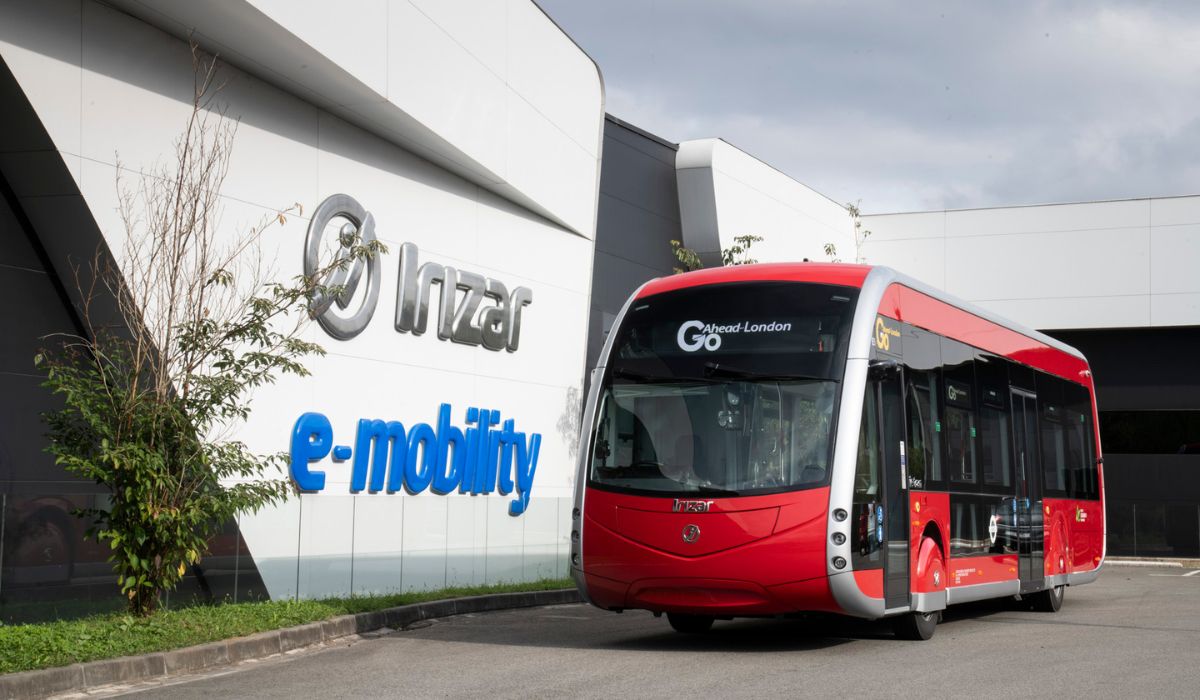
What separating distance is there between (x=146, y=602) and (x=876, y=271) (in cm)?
720

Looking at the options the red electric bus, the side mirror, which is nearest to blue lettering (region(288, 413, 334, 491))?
the red electric bus

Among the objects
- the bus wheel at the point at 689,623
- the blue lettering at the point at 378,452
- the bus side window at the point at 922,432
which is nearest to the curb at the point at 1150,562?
the blue lettering at the point at 378,452

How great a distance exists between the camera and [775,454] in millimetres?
11297

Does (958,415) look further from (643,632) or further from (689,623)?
(643,632)

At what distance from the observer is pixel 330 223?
712 inches

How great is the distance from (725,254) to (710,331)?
16844mm

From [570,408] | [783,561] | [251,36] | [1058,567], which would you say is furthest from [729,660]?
[570,408]

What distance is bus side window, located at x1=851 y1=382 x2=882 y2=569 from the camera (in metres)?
11.2

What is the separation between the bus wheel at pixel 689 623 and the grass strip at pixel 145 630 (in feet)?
10.7

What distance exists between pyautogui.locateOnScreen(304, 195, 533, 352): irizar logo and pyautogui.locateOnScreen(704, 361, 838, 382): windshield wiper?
5869mm

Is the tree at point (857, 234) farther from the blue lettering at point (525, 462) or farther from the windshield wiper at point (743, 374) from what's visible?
the windshield wiper at point (743, 374)

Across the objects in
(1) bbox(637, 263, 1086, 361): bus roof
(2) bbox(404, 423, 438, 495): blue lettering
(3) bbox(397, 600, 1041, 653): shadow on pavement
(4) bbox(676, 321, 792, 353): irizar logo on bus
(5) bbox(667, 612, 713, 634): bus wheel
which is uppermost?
(1) bbox(637, 263, 1086, 361): bus roof

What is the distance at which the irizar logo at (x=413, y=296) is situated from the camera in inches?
707

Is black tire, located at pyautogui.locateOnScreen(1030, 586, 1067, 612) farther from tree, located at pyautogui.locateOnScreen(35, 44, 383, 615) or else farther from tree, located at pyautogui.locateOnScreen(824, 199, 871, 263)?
tree, located at pyautogui.locateOnScreen(824, 199, 871, 263)
